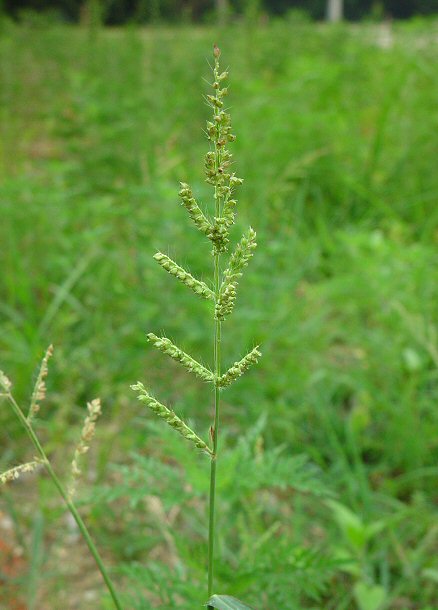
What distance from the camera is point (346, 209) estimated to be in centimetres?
419

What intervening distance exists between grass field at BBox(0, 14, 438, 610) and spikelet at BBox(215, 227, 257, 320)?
0.36 meters

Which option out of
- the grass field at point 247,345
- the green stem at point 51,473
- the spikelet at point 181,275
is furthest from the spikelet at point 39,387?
the spikelet at point 181,275

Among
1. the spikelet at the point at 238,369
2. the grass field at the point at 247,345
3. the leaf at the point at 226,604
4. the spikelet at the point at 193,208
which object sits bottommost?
the grass field at the point at 247,345

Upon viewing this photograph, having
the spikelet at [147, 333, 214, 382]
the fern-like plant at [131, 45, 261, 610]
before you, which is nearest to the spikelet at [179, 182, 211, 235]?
the fern-like plant at [131, 45, 261, 610]

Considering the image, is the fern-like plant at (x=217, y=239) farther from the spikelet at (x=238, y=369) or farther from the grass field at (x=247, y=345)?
the grass field at (x=247, y=345)

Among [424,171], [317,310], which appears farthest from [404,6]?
[317,310]

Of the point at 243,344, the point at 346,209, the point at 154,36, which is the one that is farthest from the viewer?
the point at 154,36

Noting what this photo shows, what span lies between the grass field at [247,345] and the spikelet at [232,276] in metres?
0.36

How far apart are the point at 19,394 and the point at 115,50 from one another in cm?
372

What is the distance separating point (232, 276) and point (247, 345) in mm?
1825

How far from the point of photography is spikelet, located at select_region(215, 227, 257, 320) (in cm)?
83

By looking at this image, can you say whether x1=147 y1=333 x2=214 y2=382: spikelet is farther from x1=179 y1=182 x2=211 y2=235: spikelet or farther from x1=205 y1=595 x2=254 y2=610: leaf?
x1=205 y1=595 x2=254 y2=610: leaf

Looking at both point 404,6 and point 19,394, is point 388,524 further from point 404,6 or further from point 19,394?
point 404,6

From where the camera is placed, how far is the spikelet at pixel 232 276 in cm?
83
